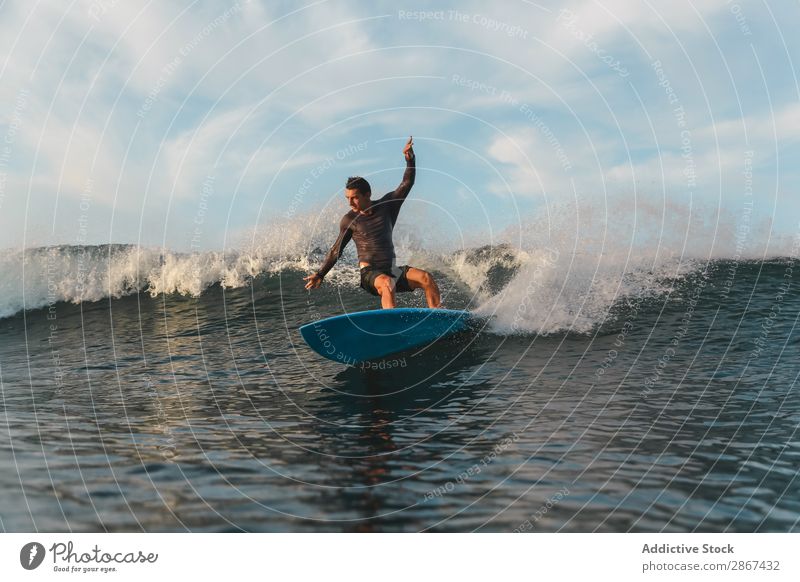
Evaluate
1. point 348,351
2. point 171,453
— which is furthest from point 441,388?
point 171,453

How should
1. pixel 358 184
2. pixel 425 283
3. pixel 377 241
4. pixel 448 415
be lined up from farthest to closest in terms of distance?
pixel 425 283 → pixel 377 241 → pixel 358 184 → pixel 448 415

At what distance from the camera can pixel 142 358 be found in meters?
10.7

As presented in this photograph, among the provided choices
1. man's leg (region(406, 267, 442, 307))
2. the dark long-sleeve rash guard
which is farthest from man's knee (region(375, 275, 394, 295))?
man's leg (region(406, 267, 442, 307))

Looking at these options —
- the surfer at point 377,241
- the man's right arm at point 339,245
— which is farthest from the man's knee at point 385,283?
the man's right arm at point 339,245

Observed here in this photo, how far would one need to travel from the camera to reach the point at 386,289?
9.66 m

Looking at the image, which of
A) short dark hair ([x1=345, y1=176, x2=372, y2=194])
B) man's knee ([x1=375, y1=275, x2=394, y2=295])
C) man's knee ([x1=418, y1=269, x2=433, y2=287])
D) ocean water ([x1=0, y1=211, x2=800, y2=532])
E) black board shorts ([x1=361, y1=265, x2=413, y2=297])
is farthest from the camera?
man's knee ([x1=418, y1=269, x2=433, y2=287])

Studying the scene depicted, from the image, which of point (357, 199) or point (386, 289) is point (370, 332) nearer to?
point (386, 289)

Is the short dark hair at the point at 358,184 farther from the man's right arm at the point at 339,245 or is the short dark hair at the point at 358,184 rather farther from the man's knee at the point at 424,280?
the man's knee at the point at 424,280

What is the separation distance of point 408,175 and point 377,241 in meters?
1.21

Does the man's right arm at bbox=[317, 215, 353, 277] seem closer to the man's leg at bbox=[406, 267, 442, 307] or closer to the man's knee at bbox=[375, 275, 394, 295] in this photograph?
the man's knee at bbox=[375, 275, 394, 295]

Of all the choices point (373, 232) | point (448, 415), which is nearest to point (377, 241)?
point (373, 232)

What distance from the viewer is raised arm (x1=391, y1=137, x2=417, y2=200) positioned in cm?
916

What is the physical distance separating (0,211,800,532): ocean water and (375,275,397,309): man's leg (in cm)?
96
